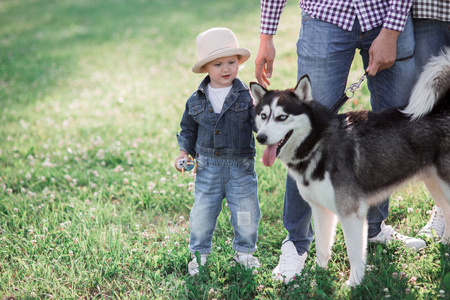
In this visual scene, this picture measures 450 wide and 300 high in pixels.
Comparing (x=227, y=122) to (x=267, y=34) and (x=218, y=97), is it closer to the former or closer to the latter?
(x=218, y=97)

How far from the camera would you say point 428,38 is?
3.43m

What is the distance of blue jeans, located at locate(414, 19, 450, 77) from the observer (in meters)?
3.39

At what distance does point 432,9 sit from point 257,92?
147 cm

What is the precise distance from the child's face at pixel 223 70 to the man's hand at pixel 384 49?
3.41ft

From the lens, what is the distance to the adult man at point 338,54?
3.13m

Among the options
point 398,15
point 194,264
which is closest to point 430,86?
point 398,15

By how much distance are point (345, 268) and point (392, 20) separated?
197 centimetres

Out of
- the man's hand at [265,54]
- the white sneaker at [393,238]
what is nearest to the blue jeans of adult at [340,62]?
the man's hand at [265,54]

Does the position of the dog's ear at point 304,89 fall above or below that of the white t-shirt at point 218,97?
above

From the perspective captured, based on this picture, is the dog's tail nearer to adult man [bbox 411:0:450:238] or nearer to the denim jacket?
adult man [bbox 411:0:450:238]

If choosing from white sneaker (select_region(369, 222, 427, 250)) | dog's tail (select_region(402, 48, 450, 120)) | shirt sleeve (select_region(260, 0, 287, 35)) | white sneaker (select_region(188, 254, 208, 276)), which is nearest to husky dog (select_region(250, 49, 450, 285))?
dog's tail (select_region(402, 48, 450, 120))

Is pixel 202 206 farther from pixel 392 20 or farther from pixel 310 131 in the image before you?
pixel 392 20

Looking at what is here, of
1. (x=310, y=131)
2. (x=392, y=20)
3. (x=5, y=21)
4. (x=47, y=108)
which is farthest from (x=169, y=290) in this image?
(x=5, y=21)

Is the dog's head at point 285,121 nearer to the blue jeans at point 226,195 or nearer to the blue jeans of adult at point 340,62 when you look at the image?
the blue jeans of adult at point 340,62
